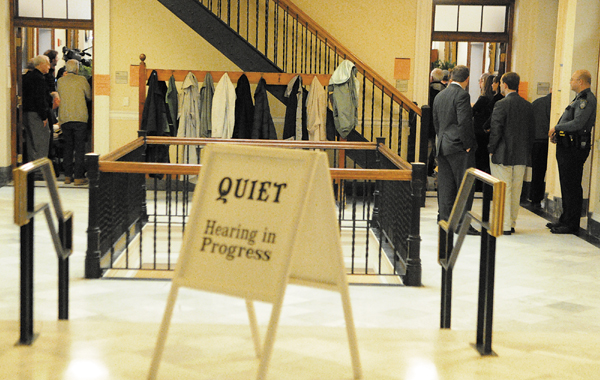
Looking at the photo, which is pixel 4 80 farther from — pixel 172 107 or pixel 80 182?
pixel 172 107

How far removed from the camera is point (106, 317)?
12.7 feet

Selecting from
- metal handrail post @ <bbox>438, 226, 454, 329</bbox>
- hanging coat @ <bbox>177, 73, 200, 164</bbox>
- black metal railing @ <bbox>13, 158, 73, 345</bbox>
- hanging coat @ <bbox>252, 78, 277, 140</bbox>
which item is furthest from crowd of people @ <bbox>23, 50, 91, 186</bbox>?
metal handrail post @ <bbox>438, 226, 454, 329</bbox>

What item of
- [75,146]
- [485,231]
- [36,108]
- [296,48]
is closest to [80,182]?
[75,146]

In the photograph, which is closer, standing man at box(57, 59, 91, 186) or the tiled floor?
the tiled floor

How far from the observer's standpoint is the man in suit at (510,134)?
254 inches

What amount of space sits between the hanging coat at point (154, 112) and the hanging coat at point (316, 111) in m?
1.68

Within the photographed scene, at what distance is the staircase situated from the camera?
8188 mm

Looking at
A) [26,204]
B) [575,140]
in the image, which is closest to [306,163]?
[26,204]

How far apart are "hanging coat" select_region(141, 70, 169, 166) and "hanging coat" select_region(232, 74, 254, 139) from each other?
844mm

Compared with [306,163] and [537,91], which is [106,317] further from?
[537,91]

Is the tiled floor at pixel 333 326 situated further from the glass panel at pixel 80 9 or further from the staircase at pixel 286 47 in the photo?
the glass panel at pixel 80 9

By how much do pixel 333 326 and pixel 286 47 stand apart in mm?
5848

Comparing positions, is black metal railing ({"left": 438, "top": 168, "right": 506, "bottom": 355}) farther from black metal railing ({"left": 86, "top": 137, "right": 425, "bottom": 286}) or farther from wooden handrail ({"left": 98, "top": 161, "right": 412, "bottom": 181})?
black metal railing ({"left": 86, "top": 137, "right": 425, "bottom": 286})

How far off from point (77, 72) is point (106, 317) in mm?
6095
